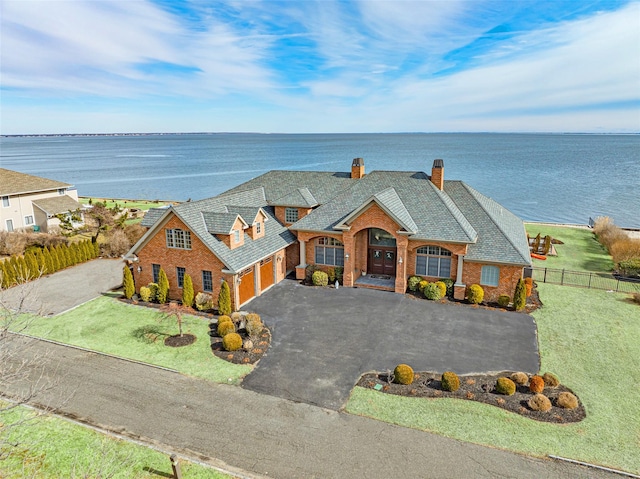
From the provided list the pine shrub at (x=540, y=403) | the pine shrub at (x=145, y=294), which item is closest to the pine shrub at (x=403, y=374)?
the pine shrub at (x=540, y=403)

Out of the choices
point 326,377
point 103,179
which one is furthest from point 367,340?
point 103,179

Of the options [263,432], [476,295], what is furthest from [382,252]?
[263,432]

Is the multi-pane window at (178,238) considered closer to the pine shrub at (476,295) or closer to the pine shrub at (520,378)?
the pine shrub at (476,295)

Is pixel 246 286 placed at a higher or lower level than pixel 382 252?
lower

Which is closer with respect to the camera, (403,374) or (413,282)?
(403,374)

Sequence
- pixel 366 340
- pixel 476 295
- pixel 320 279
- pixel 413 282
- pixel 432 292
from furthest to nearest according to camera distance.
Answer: pixel 320 279 < pixel 413 282 < pixel 432 292 < pixel 476 295 < pixel 366 340

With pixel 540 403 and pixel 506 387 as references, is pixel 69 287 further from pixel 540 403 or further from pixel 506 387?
pixel 540 403
